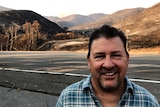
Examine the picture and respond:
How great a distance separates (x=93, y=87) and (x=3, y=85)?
6229 millimetres

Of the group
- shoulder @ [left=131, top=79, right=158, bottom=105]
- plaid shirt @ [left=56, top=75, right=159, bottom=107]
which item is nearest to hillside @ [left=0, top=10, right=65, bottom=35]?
plaid shirt @ [left=56, top=75, right=159, bottom=107]

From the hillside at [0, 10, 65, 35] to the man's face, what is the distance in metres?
85.6

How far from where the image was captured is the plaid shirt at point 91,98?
7.98ft

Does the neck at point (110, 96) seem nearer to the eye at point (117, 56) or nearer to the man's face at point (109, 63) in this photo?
the man's face at point (109, 63)

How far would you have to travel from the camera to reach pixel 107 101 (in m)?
2.46

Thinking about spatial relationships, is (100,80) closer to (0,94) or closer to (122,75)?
(122,75)

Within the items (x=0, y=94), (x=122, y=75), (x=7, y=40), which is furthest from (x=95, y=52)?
(x=7, y=40)

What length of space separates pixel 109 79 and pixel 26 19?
101m

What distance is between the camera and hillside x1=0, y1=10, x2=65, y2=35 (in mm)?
90800

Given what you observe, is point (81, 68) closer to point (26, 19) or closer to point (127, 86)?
point (127, 86)

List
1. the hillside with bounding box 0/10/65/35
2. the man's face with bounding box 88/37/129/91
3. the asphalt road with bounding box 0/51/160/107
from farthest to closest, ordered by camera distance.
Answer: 1. the hillside with bounding box 0/10/65/35
2. the asphalt road with bounding box 0/51/160/107
3. the man's face with bounding box 88/37/129/91

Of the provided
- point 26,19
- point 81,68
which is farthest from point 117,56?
point 26,19

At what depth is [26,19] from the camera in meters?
102

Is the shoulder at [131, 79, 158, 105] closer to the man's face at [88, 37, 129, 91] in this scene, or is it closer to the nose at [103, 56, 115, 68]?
the man's face at [88, 37, 129, 91]
